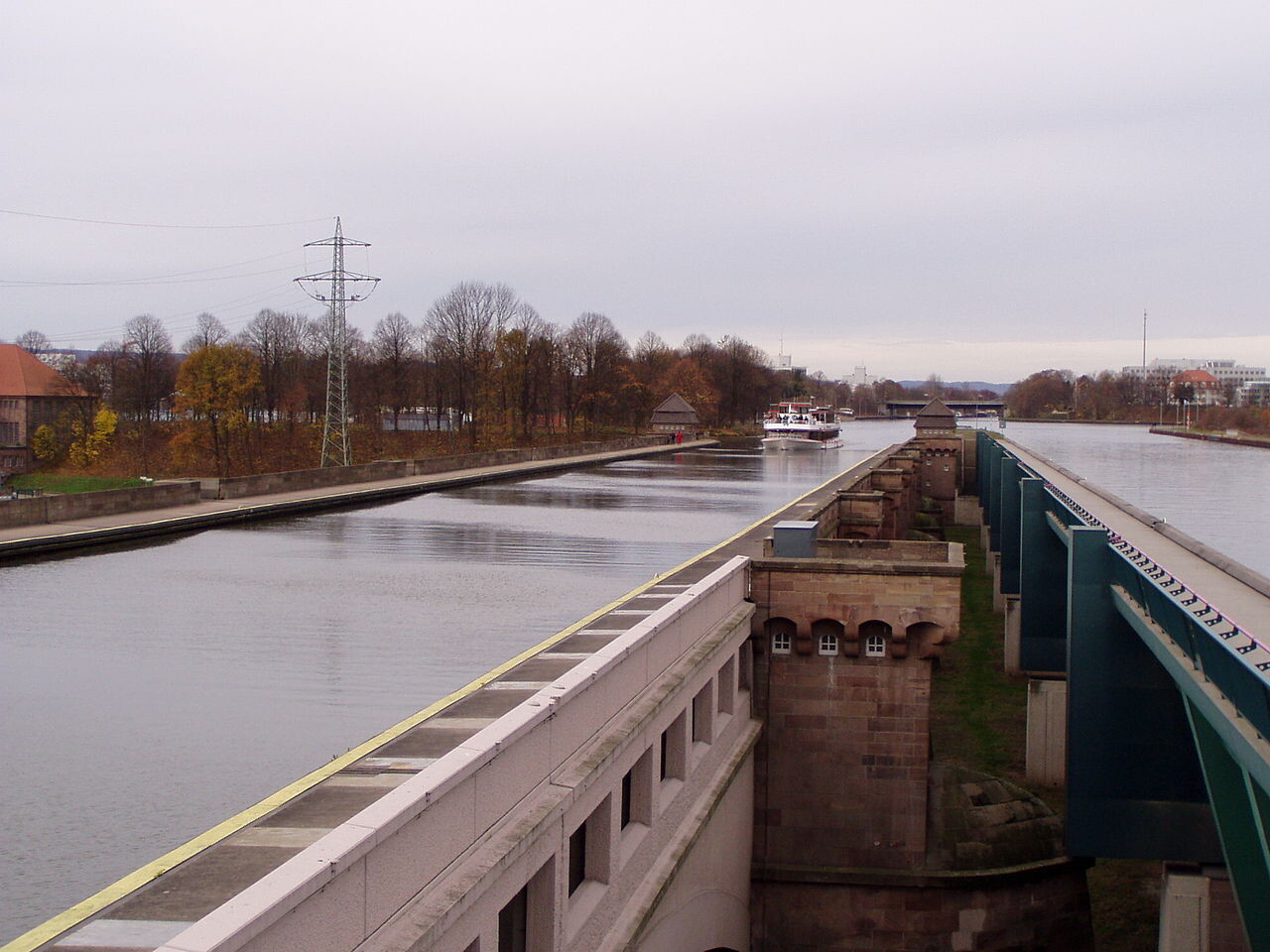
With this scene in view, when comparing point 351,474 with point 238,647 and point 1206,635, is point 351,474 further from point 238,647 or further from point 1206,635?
point 1206,635

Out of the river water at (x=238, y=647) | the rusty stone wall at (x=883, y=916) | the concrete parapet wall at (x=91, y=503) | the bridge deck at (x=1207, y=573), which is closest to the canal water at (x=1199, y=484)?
the bridge deck at (x=1207, y=573)

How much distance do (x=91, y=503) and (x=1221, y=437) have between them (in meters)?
142

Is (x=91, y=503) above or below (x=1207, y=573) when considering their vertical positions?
above

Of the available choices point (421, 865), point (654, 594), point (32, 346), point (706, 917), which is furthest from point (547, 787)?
point (32, 346)

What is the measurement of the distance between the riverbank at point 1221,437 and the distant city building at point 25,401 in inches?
4487

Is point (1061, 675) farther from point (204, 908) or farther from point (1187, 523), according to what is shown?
point (1187, 523)

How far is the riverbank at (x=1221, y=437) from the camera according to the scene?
128500mm

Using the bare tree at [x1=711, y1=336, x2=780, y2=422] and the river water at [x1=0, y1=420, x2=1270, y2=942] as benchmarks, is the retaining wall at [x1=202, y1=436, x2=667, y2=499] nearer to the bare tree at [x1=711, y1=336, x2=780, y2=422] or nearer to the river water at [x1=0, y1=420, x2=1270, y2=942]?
the river water at [x1=0, y1=420, x2=1270, y2=942]

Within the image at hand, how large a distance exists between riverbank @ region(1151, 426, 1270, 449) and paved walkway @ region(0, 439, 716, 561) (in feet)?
353

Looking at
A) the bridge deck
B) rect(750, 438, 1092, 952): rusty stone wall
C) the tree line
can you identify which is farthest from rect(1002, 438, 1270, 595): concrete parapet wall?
the tree line

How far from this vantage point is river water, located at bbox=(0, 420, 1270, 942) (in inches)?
347

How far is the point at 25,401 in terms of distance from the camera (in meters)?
92.9

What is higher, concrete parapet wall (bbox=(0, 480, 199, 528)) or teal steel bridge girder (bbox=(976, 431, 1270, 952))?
concrete parapet wall (bbox=(0, 480, 199, 528))

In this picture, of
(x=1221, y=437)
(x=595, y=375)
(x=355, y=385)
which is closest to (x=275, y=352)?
(x=355, y=385)
